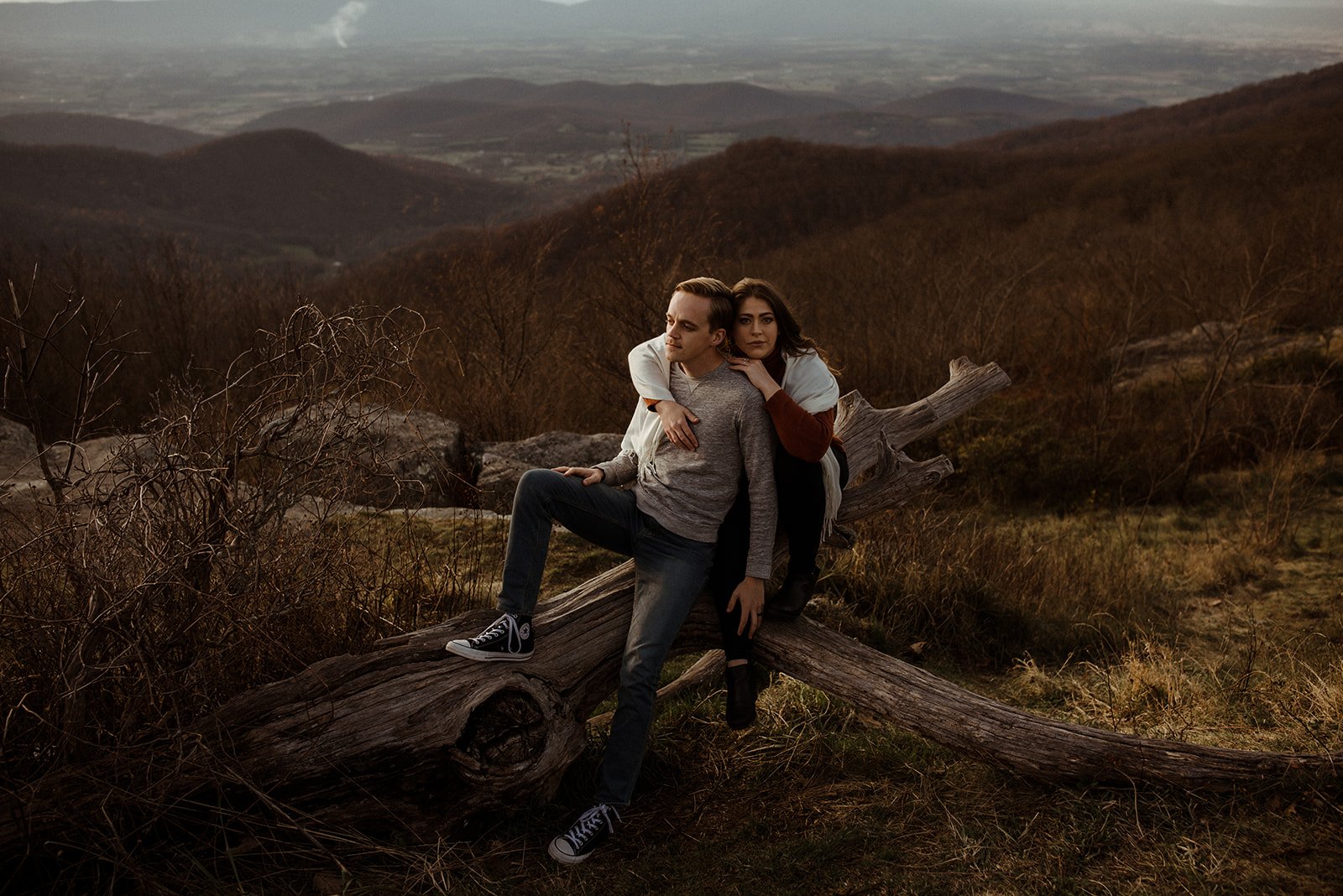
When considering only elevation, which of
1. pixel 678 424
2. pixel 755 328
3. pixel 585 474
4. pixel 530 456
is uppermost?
pixel 755 328

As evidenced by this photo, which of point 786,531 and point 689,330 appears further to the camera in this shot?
point 786,531

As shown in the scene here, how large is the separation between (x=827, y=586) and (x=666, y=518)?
241 centimetres

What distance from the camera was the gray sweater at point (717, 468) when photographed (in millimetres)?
3340

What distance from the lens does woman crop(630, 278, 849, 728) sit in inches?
134

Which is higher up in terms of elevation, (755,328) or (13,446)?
(755,328)

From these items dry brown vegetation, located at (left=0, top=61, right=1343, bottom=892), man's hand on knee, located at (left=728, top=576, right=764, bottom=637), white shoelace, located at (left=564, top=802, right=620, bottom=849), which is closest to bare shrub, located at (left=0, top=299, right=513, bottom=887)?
dry brown vegetation, located at (left=0, top=61, right=1343, bottom=892)

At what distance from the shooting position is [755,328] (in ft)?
11.2

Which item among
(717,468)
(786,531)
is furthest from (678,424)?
(786,531)

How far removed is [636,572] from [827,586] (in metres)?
2.31

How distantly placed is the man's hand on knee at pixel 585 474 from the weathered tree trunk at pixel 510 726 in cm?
47

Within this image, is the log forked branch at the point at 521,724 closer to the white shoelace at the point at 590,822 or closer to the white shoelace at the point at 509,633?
the white shoelace at the point at 509,633

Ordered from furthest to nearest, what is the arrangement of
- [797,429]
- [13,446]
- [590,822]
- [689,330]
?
1. [13,446]
2. [689,330]
3. [797,429]
4. [590,822]

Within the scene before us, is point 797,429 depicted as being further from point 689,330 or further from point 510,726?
point 510,726

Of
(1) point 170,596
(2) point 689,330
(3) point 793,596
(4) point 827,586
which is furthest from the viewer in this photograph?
(4) point 827,586
